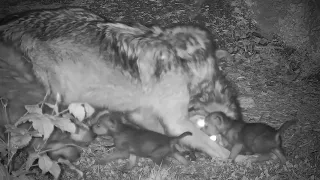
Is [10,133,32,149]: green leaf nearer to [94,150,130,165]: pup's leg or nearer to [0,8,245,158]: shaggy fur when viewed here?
[94,150,130,165]: pup's leg

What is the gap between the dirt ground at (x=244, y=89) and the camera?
90.2 inches

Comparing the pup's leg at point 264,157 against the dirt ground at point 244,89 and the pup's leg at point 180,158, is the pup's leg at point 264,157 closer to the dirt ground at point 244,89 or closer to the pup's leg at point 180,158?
the dirt ground at point 244,89

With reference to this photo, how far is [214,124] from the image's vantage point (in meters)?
2.55

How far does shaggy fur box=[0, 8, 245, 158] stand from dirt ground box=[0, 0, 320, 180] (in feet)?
0.95

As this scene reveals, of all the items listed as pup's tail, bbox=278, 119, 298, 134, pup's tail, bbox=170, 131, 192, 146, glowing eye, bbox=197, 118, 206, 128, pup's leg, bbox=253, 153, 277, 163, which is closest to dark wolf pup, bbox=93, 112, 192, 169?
pup's tail, bbox=170, 131, 192, 146

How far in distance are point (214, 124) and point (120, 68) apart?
80 centimetres

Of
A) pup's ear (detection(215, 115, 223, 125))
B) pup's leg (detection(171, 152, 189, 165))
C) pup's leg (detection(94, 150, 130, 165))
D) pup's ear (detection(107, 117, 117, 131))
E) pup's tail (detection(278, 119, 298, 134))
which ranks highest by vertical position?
pup's tail (detection(278, 119, 298, 134))

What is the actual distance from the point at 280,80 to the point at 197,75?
3.24ft

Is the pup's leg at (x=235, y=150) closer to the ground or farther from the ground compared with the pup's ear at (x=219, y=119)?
closer to the ground

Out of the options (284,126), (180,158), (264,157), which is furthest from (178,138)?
(284,126)

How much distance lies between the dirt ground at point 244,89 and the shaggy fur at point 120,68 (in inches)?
11.4

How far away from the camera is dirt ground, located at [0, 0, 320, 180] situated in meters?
2.29

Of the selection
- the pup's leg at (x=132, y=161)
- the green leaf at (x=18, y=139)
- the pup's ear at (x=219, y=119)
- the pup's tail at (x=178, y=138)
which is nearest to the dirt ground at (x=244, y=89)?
the pup's leg at (x=132, y=161)

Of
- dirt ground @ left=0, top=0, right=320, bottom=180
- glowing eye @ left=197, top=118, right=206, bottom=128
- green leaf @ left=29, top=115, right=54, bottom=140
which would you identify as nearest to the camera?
green leaf @ left=29, top=115, right=54, bottom=140
